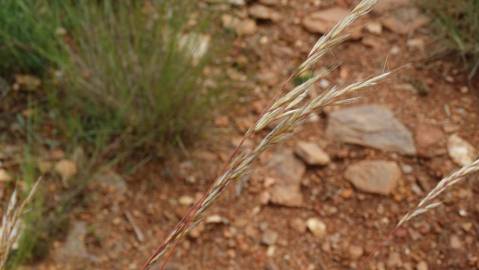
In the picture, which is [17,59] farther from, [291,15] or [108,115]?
[291,15]

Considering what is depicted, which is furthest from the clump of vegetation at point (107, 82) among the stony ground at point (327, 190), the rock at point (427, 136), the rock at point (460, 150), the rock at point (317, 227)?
the rock at point (460, 150)

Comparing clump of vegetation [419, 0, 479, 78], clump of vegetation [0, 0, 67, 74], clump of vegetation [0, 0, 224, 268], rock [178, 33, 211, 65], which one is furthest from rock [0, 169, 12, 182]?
clump of vegetation [419, 0, 479, 78]

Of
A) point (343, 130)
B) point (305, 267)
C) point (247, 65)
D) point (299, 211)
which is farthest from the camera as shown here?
point (247, 65)

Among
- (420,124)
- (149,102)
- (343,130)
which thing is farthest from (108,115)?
(420,124)

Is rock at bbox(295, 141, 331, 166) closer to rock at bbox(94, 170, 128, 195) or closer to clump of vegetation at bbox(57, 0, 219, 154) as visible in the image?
clump of vegetation at bbox(57, 0, 219, 154)

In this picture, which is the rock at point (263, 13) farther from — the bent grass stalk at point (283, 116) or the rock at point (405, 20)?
the bent grass stalk at point (283, 116)

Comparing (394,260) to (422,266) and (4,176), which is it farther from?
(4,176)

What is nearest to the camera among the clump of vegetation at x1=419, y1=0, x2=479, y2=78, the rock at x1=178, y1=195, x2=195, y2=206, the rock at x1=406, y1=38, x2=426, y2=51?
the rock at x1=178, y1=195, x2=195, y2=206
